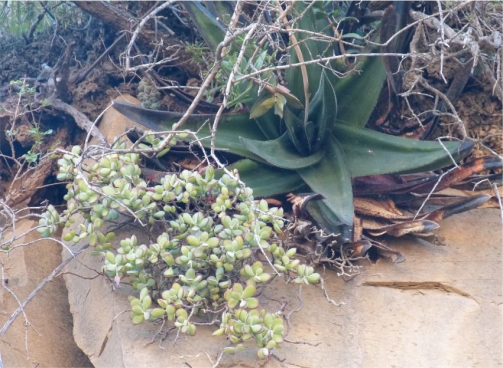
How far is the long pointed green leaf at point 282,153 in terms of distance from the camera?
2.19m

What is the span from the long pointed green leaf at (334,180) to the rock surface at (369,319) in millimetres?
288

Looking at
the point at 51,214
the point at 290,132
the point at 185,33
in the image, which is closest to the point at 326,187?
the point at 290,132

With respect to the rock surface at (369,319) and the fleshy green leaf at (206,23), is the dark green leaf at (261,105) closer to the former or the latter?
the fleshy green leaf at (206,23)

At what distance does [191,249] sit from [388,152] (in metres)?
0.88

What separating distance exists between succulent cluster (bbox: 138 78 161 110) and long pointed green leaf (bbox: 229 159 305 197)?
2.44ft

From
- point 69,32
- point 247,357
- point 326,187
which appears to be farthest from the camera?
point 69,32

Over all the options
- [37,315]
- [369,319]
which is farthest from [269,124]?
[37,315]

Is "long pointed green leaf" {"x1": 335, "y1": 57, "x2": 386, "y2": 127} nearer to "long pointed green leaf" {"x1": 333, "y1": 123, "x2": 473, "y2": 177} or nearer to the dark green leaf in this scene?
"long pointed green leaf" {"x1": 333, "y1": 123, "x2": 473, "y2": 177}

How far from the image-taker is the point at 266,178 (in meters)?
2.30

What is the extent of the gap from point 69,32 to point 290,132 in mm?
1630

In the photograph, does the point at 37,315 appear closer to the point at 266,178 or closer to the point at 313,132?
the point at 266,178

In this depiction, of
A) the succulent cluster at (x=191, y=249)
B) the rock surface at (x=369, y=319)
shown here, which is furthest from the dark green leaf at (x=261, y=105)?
the rock surface at (x=369, y=319)

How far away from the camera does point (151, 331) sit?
193 centimetres

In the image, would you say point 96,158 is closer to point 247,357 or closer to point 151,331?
point 151,331
